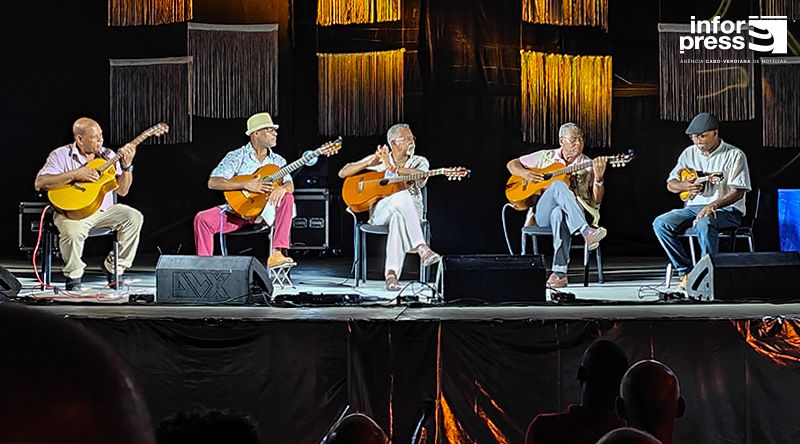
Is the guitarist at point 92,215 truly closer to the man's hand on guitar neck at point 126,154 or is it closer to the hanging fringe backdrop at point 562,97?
the man's hand on guitar neck at point 126,154

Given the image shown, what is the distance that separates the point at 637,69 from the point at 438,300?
4079 millimetres

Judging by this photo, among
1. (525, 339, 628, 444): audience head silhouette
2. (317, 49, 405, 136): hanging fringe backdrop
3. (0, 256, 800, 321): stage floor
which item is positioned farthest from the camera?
(317, 49, 405, 136): hanging fringe backdrop

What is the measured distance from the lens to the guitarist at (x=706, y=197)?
6000 millimetres

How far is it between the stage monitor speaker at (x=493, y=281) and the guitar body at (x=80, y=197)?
2519 millimetres

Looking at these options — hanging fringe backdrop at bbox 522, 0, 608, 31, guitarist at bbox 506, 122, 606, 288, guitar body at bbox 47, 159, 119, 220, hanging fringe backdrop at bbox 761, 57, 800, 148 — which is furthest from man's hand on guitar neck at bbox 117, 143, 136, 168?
hanging fringe backdrop at bbox 761, 57, 800, 148

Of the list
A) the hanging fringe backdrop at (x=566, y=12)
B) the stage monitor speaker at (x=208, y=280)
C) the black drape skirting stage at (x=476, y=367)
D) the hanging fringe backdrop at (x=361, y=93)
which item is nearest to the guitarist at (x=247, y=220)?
the stage monitor speaker at (x=208, y=280)

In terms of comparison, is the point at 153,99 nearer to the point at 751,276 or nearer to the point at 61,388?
the point at 751,276

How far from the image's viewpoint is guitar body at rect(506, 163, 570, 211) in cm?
643

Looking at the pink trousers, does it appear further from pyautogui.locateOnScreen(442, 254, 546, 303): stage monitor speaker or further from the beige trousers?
pyautogui.locateOnScreen(442, 254, 546, 303): stage monitor speaker

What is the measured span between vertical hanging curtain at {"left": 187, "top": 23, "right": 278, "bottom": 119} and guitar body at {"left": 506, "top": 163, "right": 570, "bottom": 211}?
7.83 feet

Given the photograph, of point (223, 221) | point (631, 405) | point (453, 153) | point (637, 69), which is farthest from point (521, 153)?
point (631, 405)

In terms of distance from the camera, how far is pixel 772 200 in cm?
801

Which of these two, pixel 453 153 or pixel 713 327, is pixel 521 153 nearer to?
pixel 453 153

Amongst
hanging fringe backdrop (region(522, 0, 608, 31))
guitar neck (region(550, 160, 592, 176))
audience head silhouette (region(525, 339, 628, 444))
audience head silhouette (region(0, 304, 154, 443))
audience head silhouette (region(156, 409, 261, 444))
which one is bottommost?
audience head silhouette (region(525, 339, 628, 444))
